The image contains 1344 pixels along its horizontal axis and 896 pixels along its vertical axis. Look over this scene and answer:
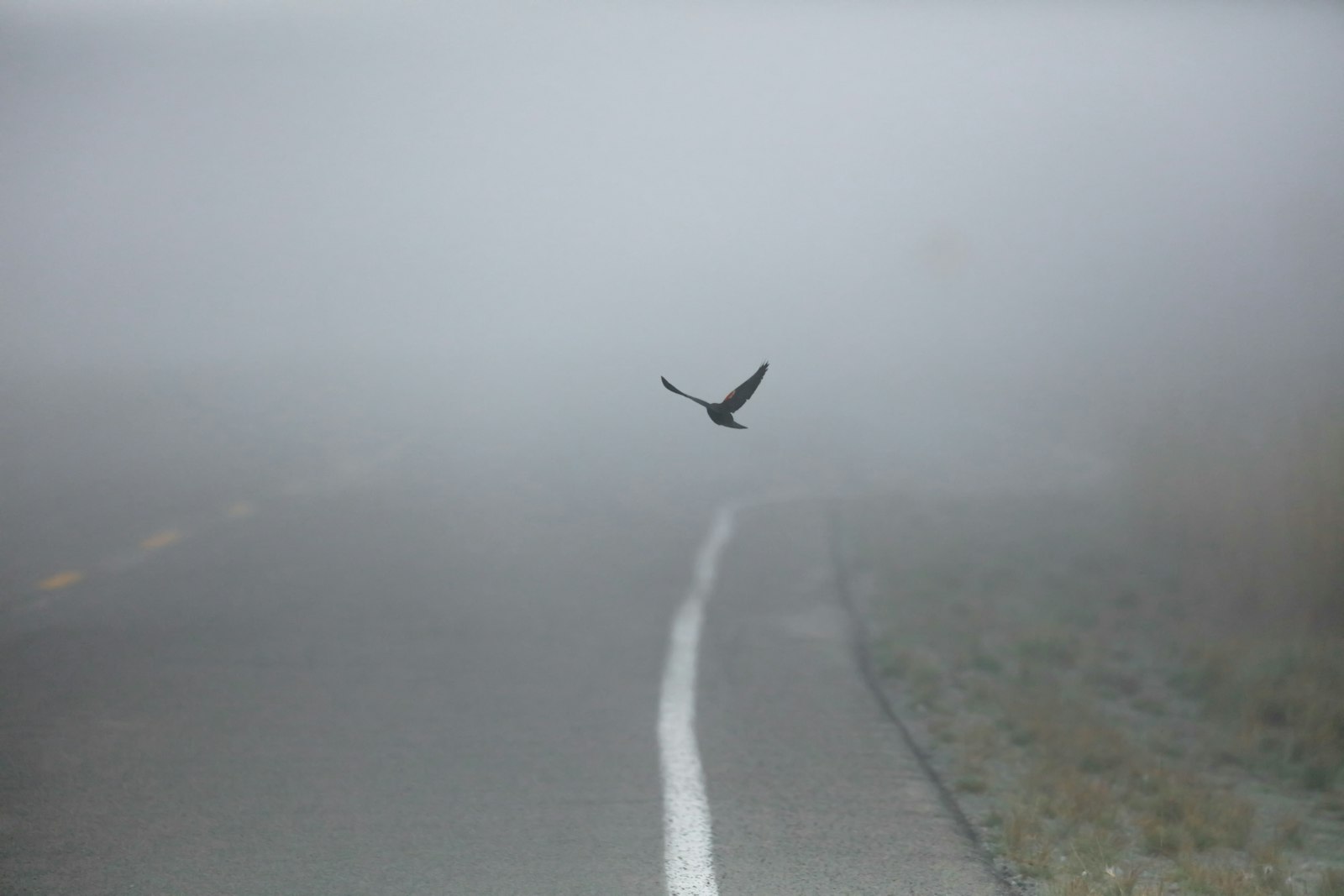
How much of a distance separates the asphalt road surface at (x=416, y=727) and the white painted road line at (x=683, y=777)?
0.07m

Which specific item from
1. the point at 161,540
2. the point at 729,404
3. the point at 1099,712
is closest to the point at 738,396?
the point at 729,404

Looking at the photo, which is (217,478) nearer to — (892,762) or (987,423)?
(892,762)

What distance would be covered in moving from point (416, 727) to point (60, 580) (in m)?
5.38

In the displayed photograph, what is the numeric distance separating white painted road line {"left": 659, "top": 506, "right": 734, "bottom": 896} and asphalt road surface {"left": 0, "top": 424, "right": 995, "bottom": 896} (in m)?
0.07

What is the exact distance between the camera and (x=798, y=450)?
28312mm

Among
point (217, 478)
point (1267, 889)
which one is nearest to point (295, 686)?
point (1267, 889)

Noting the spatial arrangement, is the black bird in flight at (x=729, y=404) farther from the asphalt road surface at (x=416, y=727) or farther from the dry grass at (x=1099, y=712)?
the dry grass at (x=1099, y=712)

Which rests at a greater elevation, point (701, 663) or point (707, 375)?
point (707, 375)

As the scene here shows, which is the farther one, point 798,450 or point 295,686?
point 798,450

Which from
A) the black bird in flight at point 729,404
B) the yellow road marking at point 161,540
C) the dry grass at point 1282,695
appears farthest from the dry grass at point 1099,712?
the yellow road marking at point 161,540

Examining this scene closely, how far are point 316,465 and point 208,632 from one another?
38.2 feet

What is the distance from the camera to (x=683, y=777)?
7.00 meters

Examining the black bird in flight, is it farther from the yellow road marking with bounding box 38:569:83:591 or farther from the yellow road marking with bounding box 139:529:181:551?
the yellow road marking with bounding box 139:529:181:551

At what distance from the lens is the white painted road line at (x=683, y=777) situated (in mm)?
5512
